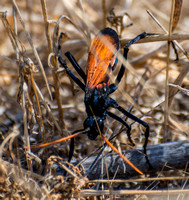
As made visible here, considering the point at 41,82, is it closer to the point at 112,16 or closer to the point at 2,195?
the point at 112,16

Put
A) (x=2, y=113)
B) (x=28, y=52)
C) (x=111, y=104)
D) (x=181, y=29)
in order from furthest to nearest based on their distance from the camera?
(x=181, y=29)
(x=28, y=52)
(x=2, y=113)
(x=111, y=104)

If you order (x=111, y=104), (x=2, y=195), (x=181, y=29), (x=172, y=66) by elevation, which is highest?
(x=181, y=29)

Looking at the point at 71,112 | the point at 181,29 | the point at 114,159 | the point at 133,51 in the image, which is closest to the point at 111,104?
the point at 114,159

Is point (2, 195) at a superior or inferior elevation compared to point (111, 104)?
inferior

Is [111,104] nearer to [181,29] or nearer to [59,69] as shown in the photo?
[59,69]

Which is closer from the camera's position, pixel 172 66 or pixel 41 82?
pixel 41 82

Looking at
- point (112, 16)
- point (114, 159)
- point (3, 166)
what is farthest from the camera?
point (112, 16)

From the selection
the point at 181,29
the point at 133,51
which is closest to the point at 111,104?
the point at 133,51
